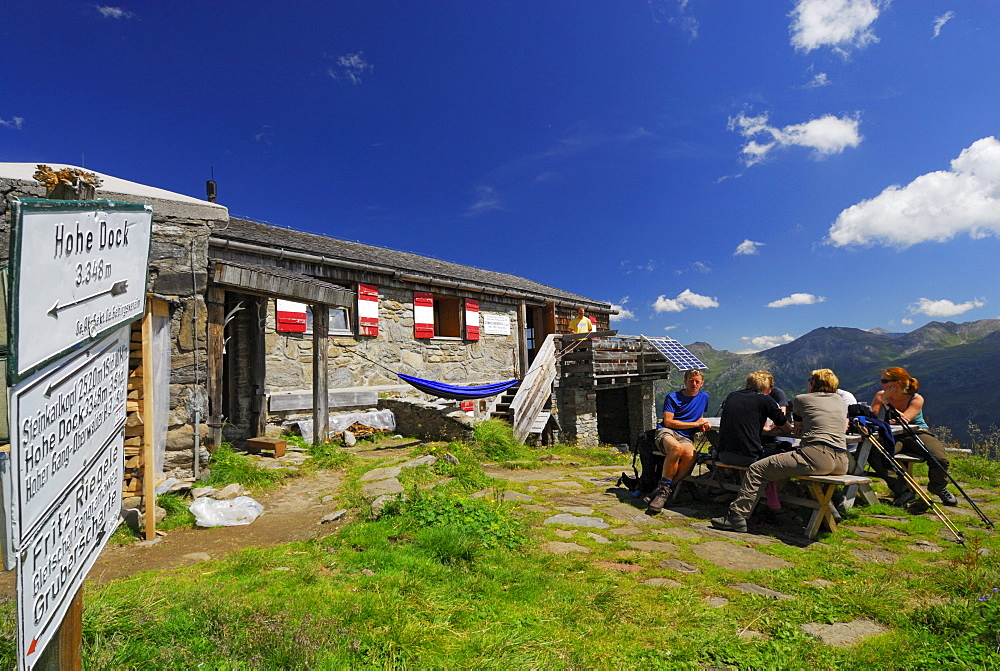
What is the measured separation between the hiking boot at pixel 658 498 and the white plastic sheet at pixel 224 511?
377 centimetres

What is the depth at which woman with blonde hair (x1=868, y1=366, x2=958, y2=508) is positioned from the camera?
203 inches

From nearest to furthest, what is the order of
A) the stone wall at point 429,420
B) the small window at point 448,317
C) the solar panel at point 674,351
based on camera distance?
the stone wall at point 429,420, the small window at point 448,317, the solar panel at point 674,351

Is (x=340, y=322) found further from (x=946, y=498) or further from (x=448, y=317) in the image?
(x=946, y=498)

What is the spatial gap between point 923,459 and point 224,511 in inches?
271

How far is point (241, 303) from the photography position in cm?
828

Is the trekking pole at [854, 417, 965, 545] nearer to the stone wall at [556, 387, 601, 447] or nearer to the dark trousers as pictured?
the dark trousers

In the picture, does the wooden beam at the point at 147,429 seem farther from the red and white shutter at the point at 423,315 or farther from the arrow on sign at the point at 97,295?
the red and white shutter at the point at 423,315

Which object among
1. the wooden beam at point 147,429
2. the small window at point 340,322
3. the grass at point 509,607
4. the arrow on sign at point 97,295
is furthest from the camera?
the small window at point 340,322

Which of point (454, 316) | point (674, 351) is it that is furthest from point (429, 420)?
point (674, 351)

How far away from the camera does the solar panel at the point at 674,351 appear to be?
14062 mm

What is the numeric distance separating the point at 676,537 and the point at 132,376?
184 inches

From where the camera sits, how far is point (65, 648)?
128 cm

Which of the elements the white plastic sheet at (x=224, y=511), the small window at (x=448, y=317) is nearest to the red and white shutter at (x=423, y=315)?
the small window at (x=448, y=317)

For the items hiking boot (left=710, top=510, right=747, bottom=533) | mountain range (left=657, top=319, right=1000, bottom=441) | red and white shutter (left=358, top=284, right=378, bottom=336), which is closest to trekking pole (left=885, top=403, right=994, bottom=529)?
hiking boot (left=710, top=510, right=747, bottom=533)
